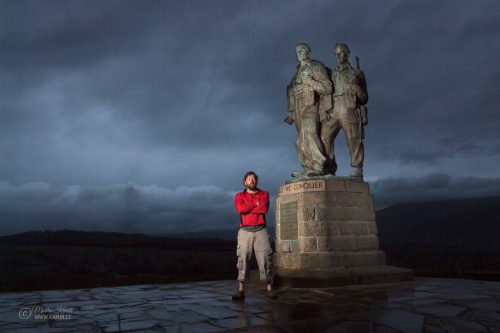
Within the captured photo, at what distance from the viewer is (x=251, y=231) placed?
5977 millimetres

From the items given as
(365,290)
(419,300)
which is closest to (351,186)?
(365,290)

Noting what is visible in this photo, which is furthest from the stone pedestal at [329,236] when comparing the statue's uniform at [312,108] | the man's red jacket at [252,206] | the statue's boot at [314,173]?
the man's red jacket at [252,206]

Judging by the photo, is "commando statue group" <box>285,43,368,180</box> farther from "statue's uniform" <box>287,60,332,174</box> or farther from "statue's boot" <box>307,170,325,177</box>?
"statue's boot" <box>307,170,325,177</box>

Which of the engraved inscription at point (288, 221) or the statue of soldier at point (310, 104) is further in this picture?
the statue of soldier at point (310, 104)

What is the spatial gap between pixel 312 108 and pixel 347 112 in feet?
2.54

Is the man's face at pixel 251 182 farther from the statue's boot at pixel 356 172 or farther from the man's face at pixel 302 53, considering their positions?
the man's face at pixel 302 53

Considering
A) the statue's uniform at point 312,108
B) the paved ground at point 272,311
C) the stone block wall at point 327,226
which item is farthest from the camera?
the statue's uniform at point 312,108

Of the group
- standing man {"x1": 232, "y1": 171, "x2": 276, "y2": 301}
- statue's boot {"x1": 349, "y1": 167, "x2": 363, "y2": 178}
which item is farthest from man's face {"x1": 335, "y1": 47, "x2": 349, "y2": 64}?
standing man {"x1": 232, "y1": 171, "x2": 276, "y2": 301}

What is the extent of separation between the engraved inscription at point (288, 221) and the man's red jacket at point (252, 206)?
8.60 ft

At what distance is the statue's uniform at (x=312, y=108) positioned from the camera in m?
9.00

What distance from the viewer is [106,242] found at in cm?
2792

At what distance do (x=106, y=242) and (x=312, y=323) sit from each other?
85.9 feet

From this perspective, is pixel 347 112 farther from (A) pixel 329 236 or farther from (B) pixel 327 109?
(A) pixel 329 236

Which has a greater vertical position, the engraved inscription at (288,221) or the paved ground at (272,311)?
the engraved inscription at (288,221)
